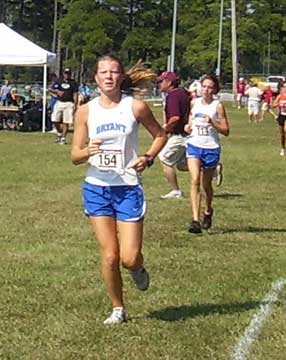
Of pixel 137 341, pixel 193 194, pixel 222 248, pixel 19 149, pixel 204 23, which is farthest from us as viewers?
pixel 204 23

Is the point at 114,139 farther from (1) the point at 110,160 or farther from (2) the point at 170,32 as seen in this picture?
(2) the point at 170,32

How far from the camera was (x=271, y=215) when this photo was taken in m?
13.3

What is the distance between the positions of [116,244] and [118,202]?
29 cm

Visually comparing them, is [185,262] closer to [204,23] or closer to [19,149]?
[19,149]

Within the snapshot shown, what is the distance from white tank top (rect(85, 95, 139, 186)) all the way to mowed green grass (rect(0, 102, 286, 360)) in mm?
1052

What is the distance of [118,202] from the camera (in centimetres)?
702

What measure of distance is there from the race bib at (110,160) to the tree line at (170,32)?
6658 centimetres

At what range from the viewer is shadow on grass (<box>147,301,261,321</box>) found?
24.6 feet

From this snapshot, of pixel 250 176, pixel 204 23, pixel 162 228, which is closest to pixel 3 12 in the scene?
pixel 204 23

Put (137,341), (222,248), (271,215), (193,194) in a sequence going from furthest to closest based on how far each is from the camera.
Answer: (271,215) → (193,194) → (222,248) → (137,341)

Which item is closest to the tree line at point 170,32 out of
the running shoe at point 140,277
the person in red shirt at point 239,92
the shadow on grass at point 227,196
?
the person in red shirt at point 239,92

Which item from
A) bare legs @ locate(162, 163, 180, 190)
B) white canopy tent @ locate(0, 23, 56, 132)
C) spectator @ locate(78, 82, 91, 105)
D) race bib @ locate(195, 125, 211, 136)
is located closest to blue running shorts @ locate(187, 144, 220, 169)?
race bib @ locate(195, 125, 211, 136)

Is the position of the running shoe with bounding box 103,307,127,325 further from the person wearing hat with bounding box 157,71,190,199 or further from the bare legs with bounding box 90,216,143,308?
the person wearing hat with bounding box 157,71,190,199

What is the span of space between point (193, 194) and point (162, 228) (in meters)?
0.66
